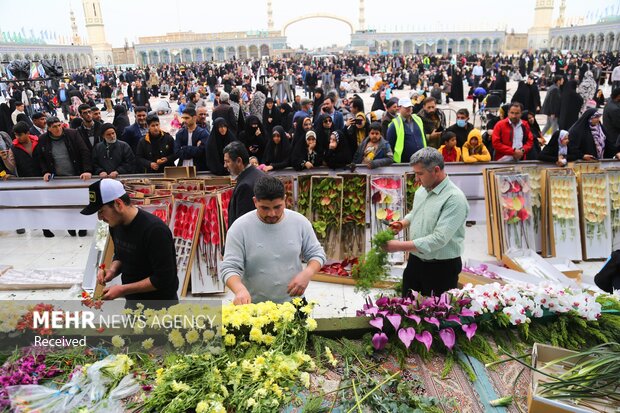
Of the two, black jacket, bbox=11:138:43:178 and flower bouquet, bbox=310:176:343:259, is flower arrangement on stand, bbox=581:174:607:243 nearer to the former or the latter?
flower bouquet, bbox=310:176:343:259

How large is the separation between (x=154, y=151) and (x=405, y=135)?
372 centimetres

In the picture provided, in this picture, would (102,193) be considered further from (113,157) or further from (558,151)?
(558,151)

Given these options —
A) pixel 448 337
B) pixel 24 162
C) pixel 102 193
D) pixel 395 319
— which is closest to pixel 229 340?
pixel 395 319

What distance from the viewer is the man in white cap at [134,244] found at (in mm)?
2744

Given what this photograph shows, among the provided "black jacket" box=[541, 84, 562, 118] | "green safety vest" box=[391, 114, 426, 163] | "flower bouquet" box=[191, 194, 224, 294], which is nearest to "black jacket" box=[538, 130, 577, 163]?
"green safety vest" box=[391, 114, 426, 163]

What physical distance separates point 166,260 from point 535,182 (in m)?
4.68

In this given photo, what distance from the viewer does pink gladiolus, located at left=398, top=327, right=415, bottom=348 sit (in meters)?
2.28

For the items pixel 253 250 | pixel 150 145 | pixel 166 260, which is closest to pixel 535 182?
pixel 253 250

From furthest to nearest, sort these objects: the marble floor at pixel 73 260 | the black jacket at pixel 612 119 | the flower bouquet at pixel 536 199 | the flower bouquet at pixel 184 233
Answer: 1. the black jacket at pixel 612 119
2. the flower bouquet at pixel 536 199
3. the flower bouquet at pixel 184 233
4. the marble floor at pixel 73 260

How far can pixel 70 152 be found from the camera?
263 inches

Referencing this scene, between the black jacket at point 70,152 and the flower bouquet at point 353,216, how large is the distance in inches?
155

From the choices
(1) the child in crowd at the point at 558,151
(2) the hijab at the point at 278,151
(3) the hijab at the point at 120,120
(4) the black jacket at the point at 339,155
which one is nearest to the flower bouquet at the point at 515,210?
(1) the child in crowd at the point at 558,151

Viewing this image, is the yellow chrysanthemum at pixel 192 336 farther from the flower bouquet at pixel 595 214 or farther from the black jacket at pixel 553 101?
the black jacket at pixel 553 101

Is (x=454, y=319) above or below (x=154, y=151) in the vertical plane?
below
